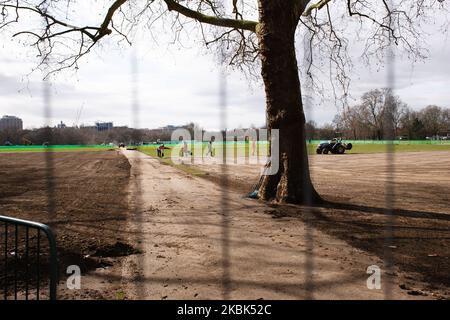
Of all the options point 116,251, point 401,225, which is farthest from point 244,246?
point 401,225

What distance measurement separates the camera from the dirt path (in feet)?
15.1

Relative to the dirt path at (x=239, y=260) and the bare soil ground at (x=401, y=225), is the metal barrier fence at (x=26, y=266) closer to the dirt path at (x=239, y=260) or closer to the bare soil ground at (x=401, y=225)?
the dirt path at (x=239, y=260)

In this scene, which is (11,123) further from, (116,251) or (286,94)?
(116,251)

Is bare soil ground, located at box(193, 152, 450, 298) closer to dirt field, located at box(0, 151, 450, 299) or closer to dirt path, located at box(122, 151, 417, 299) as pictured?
dirt field, located at box(0, 151, 450, 299)

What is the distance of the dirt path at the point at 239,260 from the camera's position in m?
4.60

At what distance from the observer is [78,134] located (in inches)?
2830

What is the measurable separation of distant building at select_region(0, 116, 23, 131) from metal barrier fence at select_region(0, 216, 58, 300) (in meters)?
61.2

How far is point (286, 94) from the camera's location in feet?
35.1

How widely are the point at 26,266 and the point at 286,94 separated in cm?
787

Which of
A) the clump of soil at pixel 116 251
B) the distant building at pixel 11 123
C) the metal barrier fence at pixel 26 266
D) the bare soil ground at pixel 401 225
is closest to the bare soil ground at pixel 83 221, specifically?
the clump of soil at pixel 116 251
